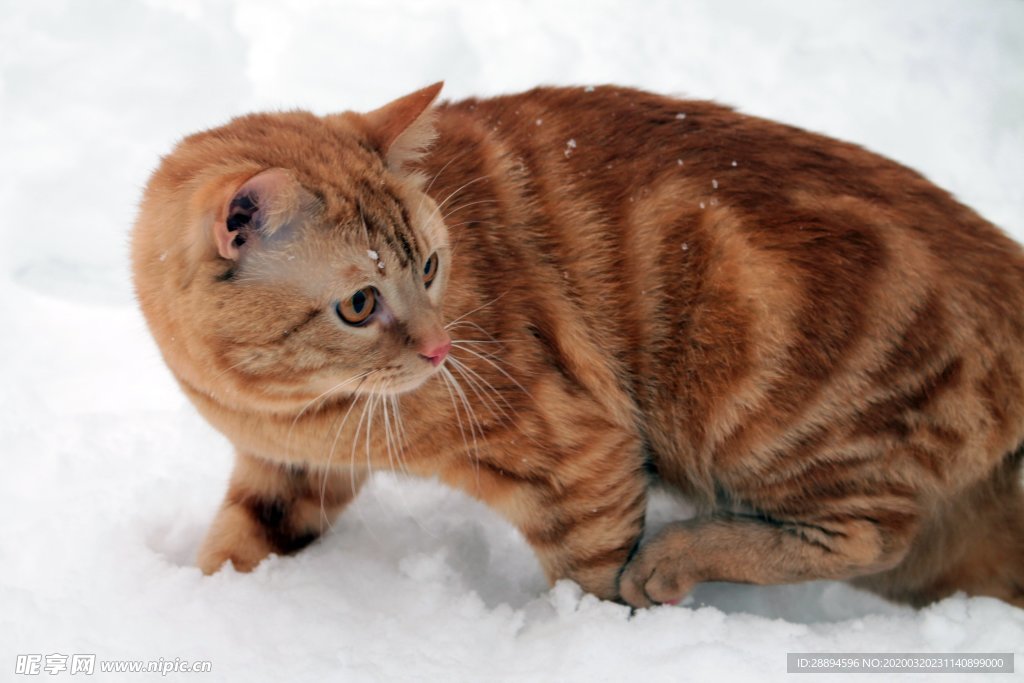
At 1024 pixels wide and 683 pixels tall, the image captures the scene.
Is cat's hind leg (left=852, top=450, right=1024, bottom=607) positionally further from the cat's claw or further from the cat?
the cat's claw

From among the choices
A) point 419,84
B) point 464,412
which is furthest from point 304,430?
point 419,84

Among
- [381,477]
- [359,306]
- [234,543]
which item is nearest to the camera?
[359,306]

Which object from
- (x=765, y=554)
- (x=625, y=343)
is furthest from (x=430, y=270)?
(x=765, y=554)

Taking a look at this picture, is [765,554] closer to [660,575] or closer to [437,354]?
[660,575]

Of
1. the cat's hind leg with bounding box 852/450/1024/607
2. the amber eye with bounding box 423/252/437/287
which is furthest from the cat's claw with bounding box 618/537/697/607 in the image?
the amber eye with bounding box 423/252/437/287

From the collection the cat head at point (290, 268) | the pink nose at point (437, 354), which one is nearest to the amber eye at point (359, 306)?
the cat head at point (290, 268)

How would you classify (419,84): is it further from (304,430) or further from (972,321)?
(972,321)

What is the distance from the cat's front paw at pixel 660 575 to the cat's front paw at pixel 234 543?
983 mm

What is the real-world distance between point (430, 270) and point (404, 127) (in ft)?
1.10

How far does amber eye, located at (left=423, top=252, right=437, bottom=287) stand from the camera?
2.15 m

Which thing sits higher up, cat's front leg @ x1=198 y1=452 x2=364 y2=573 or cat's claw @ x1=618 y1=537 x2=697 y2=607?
cat's front leg @ x1=198 y1=452 x2=364 y2=573

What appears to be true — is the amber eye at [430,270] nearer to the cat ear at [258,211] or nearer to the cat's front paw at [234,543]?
the cat ear at [258,211]

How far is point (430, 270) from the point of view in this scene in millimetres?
2168

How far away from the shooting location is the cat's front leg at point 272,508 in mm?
2557
